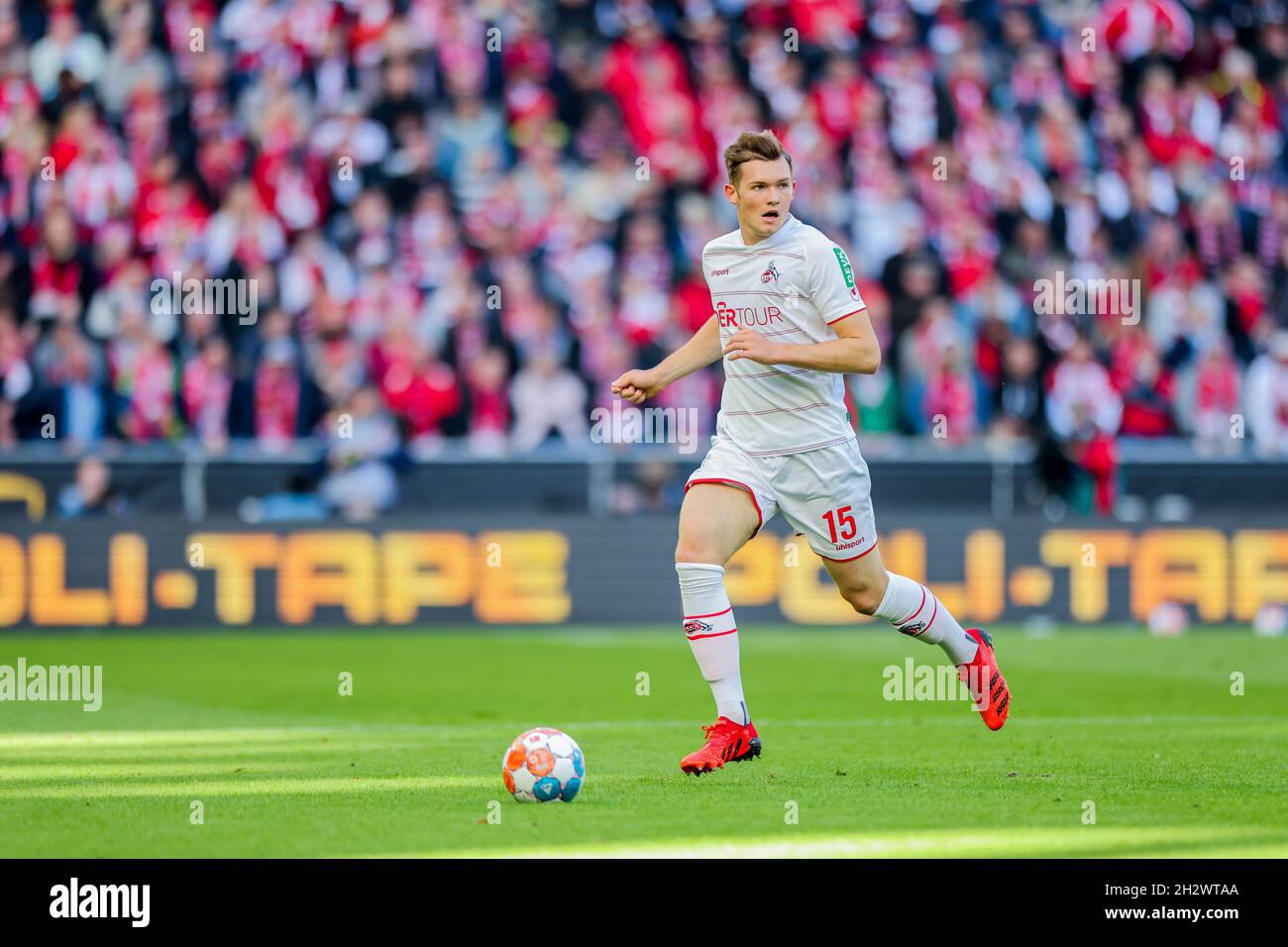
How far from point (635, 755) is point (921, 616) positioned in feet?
4.37

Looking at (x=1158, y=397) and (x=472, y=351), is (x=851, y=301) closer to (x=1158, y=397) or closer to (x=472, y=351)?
(x=472, y=351)

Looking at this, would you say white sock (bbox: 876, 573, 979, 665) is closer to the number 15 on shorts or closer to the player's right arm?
the number 15 on shorts

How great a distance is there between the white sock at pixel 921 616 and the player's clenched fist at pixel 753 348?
4.04ft

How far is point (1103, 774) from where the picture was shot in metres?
7.74

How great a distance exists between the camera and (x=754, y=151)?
7.82 metres

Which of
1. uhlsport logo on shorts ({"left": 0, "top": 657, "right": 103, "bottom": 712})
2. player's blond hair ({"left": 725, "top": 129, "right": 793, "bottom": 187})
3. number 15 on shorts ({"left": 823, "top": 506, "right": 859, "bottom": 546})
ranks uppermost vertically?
player's blond hair ({"left": 725, "top": 129, "right": 793, "bottom": 187})

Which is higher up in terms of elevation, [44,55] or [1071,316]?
[44,55]

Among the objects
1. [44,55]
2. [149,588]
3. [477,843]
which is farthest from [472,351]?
[477,843]

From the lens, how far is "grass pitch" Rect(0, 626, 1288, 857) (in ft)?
20.4

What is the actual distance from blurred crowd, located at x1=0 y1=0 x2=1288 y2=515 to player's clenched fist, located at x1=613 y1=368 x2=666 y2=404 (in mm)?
8220

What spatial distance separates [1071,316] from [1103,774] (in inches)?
436

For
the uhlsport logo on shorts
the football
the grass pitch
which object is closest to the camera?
the grass pitch

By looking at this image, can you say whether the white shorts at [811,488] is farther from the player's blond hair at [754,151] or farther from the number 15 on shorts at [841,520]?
the player's blond hair at [754,151]

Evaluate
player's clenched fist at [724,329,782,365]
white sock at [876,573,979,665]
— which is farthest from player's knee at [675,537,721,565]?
white sock at [876,573,979,665]
